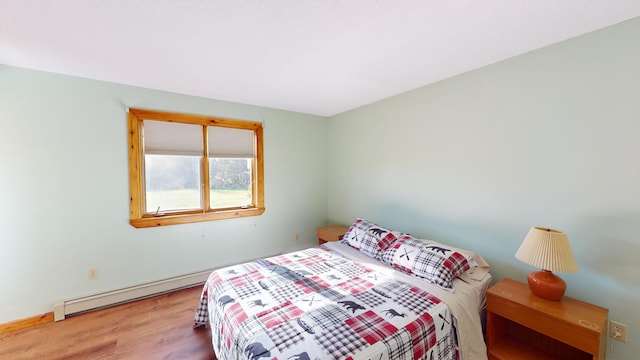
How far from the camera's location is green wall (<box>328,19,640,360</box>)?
158 cm

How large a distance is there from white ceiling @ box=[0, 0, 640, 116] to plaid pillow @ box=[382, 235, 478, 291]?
1.66 m

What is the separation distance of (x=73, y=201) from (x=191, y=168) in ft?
3.69

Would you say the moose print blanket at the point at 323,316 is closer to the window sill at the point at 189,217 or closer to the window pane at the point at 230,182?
the window sill at the point at 189,217

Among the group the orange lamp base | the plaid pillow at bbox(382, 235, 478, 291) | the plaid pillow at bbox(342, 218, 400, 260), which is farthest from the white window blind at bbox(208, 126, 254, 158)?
the orange lamp base

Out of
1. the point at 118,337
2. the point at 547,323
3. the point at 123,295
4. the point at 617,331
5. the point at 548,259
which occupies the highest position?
the point at 548,259

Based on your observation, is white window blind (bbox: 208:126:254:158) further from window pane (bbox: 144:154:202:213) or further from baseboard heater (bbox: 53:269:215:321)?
baseboard heater (bbox: 53:269:215:321)

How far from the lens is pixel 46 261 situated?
7.66 ft

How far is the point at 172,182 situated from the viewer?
296cm

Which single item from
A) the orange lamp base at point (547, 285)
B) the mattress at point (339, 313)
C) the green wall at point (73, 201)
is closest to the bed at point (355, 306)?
the mattress at point (339, 313)

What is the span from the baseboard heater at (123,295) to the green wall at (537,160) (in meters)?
2.66

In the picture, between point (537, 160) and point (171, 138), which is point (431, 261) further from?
A: point (171, 138)

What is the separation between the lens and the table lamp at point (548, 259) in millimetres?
1549

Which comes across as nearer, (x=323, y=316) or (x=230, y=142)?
(x=323, y=316)

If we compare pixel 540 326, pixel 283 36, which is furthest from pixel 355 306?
pixel 283 36
